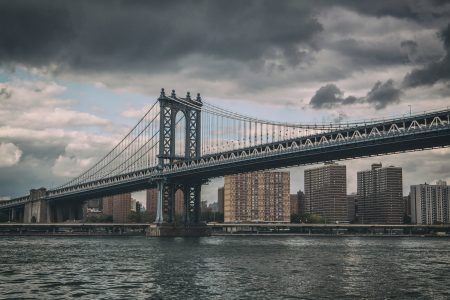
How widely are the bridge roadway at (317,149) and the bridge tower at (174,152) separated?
2.25 metres

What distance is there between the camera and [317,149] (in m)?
105

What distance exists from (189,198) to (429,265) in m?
84.3

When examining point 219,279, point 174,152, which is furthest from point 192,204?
point 219,279

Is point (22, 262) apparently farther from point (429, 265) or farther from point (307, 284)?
point (429, 265)

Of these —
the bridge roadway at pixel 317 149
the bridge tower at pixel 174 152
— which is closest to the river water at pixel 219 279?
the bridge roadway at pixel 317 149

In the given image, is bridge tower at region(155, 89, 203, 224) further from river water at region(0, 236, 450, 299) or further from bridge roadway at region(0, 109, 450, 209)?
river water at region(0, 236, 450, 299)

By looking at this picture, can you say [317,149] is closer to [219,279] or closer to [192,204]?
[192,204]

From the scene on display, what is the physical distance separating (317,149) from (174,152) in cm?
4168

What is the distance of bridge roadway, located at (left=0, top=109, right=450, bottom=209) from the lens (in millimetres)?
91500

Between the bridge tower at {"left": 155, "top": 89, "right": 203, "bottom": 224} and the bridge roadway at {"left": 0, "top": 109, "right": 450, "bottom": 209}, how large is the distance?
2254 millimetres

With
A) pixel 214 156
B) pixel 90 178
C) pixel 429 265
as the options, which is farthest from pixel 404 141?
pixel 90 178

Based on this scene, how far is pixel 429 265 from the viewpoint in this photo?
200ft

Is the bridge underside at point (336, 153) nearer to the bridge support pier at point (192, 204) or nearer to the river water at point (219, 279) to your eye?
the bridge support pier at point (192, 204)

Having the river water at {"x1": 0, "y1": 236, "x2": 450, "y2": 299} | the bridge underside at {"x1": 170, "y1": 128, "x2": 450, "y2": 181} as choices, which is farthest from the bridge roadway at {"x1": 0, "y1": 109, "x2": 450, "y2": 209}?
the river water at {"x1": 0, "y1": 236, "x2": 450, "y2": 299}
